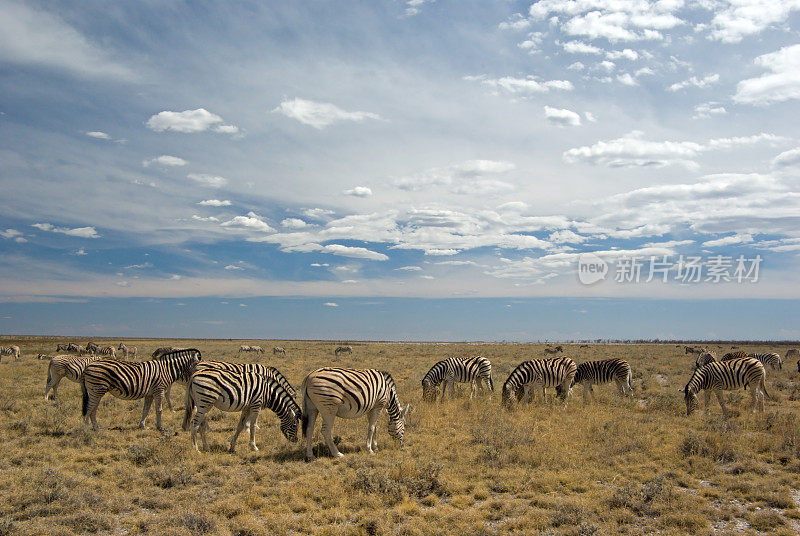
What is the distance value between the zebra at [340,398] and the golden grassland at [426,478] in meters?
0.69

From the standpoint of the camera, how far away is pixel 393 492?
28.1ft

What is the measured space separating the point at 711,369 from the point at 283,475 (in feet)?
49.7

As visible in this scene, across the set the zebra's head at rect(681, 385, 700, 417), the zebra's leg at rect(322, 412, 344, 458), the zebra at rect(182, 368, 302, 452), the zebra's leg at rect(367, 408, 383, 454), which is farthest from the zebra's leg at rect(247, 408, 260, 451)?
the zebra's head at rect(681, 385, 700, 417)

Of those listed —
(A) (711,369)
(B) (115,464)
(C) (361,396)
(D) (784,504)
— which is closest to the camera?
(D) (784,504)

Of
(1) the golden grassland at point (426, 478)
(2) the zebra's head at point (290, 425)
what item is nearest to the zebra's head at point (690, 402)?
(1) the golden grassland at point (426, 478)

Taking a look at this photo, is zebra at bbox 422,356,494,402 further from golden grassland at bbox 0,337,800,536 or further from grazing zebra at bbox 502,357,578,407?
golden grassland at bbox 0,337,800,536

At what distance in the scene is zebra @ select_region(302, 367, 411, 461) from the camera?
35.2ft

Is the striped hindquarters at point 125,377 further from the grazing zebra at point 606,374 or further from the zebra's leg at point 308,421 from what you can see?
the grazing zebra at point 606,374

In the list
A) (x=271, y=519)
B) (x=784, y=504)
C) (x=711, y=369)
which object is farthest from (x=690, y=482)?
(x=711, y=369)

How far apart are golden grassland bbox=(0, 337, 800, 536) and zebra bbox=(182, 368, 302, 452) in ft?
1.88

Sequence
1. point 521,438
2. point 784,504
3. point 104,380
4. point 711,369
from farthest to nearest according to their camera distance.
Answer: point 711,369 < point 104,380 < point 521,438 < point 784,504

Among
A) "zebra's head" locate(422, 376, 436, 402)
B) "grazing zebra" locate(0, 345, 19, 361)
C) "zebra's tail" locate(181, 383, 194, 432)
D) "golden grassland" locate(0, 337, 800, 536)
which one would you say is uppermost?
"zebra's tail" locate(181, 383, 194, 432)

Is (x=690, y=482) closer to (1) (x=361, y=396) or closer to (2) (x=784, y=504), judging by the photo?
(2) (x=784, y=504)

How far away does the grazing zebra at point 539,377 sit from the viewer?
1761 centimetres
